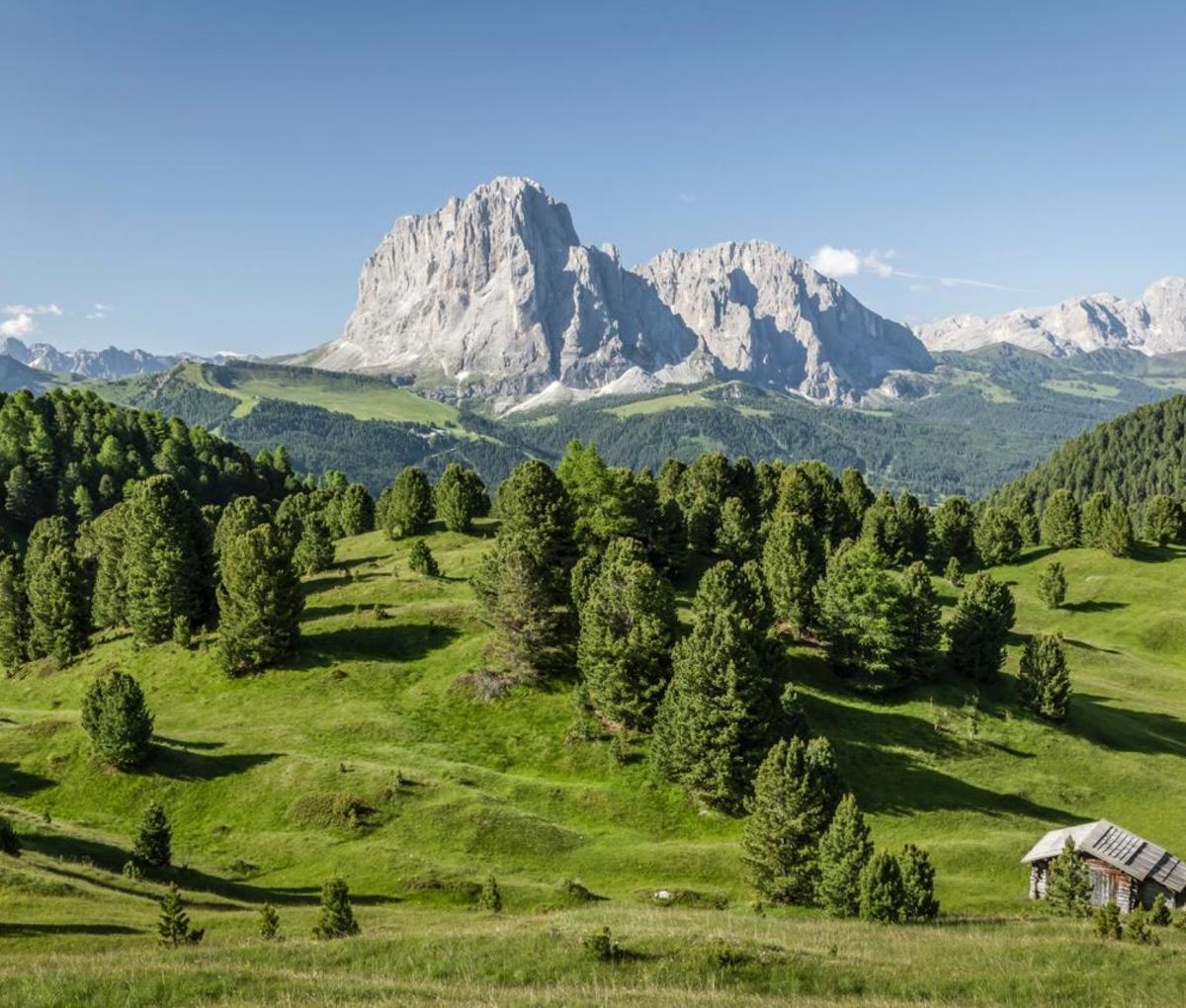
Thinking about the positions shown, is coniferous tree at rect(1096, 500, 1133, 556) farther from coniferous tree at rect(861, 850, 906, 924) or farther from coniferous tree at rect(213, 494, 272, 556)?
coniferous tree at rect(213, 494, 272, 556)

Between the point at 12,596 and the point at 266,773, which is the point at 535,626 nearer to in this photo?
the point at 266,773

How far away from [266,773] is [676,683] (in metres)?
33.1

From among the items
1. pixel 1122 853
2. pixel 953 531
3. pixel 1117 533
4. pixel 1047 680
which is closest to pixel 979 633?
pixel 1047 680

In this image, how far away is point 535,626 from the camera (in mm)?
76750

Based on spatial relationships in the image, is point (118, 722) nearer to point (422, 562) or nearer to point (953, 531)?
point (422, 562)

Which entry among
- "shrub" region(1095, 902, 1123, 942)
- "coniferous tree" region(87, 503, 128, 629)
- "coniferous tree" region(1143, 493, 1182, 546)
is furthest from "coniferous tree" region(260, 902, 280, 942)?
"coniferous tree" region(1143, 493, 1182, 546)

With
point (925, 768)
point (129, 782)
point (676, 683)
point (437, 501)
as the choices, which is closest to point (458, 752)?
point (676, 683)

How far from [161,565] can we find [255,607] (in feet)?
65.9

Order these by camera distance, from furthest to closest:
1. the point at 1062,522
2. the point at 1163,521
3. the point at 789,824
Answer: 1. the point at 1062,522
2. the point at 1163,521
3. the point at 789,824

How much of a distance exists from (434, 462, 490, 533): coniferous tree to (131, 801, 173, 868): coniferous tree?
8289 centimetres

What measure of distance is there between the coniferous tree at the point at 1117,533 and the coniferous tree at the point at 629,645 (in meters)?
109

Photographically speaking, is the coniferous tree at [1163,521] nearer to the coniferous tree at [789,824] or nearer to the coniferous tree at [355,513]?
the coniferous tree at [789,824]

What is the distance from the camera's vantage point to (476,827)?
55969 mm

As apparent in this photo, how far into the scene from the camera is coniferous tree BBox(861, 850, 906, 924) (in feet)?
124
